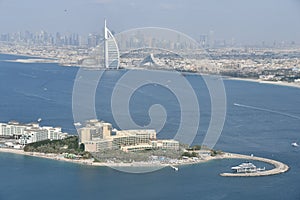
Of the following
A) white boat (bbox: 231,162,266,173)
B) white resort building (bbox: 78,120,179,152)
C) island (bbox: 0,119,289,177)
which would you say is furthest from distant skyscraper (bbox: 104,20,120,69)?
white boat (bbox: 231,162,266,173)

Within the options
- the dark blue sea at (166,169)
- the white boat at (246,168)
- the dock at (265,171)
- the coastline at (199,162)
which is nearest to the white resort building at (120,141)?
the coastline at (199,162)

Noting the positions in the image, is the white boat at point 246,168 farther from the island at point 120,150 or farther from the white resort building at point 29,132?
the white resort building at point 29,132

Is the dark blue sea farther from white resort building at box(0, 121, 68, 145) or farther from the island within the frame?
white resort building at box(0, 121, 68, 145)

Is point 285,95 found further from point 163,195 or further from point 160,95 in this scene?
point 163,195

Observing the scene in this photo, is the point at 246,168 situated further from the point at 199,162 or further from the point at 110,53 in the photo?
the point at 110,53

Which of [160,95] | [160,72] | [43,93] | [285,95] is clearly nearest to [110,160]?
[160,95]

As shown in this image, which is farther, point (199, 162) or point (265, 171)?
point (199, 162)

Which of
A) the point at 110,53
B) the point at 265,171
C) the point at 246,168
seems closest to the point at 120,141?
the point at 246,168
